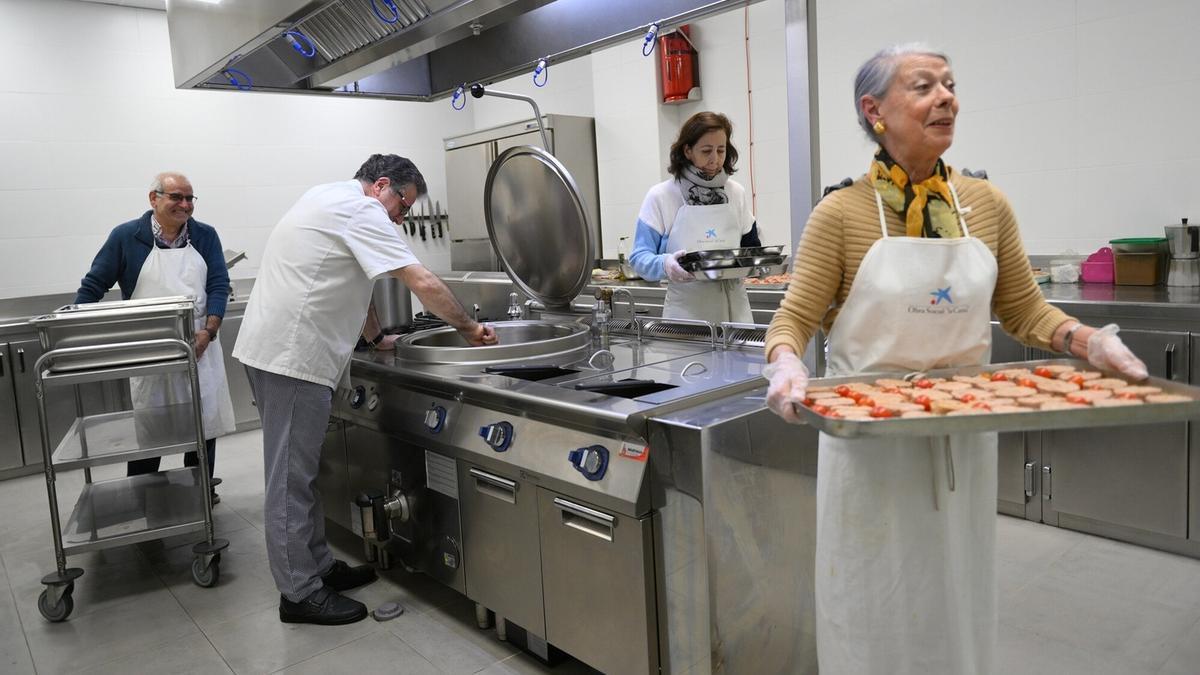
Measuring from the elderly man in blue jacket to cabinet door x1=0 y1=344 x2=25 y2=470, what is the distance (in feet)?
4.31

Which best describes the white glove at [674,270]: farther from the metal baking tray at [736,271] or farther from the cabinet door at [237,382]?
the cabinet door at [237,382]

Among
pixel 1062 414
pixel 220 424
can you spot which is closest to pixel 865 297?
pixel 1062 414

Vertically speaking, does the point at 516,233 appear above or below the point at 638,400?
above

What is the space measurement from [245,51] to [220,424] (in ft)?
6.12

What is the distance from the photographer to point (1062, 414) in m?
1.25

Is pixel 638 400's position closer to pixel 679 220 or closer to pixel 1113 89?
pixel 679 220

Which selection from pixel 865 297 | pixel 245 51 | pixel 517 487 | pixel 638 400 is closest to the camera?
pixel 865 297

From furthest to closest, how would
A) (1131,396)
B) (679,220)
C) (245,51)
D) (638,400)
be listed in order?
(679,220) → (245,51) → (638,400) → (1131,396)

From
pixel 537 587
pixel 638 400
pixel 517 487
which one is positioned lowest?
pixel 537 587

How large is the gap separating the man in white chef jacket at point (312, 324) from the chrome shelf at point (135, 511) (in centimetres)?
63

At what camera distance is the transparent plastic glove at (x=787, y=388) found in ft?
4.66

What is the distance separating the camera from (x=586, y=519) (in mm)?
2115

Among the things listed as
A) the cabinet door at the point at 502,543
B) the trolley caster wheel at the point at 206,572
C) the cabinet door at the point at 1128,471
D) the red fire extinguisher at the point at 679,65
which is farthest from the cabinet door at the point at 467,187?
the cabinet door at the point at 1128,471

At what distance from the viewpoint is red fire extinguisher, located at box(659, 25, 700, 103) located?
547 cm
